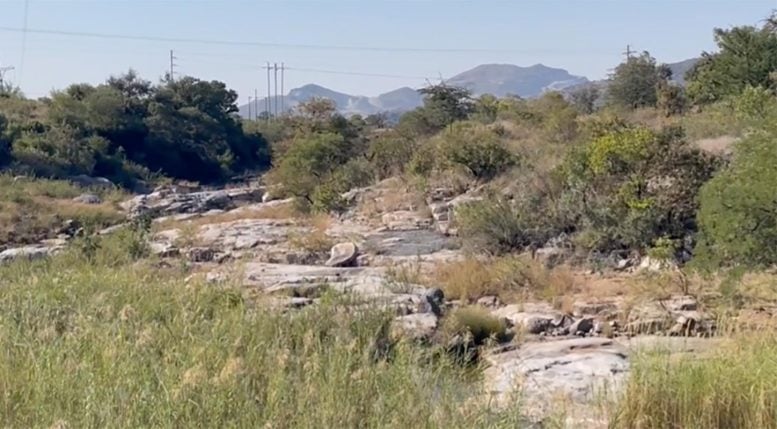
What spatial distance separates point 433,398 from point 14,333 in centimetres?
240

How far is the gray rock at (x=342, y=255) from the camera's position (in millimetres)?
13133

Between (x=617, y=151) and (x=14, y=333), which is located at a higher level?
(x=617, y=151)

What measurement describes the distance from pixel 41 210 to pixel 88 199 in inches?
130

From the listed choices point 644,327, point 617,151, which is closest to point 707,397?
point 644,327

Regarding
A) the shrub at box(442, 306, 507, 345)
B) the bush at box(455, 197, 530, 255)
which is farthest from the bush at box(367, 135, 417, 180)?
the shrub at box(442, 306, 507, 345)

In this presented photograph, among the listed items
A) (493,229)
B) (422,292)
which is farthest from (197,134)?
(422,292)

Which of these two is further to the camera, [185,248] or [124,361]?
[185,248]

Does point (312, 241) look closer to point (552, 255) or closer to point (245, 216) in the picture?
point (552, 255)

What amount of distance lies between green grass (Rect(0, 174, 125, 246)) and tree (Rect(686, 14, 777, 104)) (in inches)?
655

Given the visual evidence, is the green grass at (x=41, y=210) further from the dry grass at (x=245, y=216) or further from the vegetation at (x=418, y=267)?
the dry grass at (x=245, y=216)

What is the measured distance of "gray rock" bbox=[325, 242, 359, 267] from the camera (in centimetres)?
1313

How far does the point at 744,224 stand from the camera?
8.99 metres

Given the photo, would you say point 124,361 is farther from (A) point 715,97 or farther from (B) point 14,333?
(A) point 715,97

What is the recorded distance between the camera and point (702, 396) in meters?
5.01
